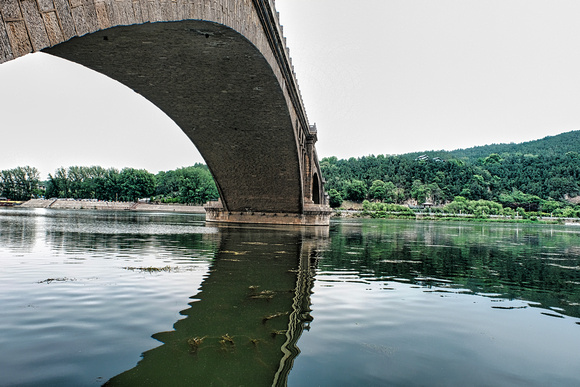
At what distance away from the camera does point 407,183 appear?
142 meters

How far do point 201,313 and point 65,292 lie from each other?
9.03 feet

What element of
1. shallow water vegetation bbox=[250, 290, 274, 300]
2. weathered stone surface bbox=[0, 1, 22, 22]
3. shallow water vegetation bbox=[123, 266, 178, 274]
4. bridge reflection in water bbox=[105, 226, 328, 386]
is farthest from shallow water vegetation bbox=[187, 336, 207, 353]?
shallow water vegetation bbox=[123, 266, 178, 274]

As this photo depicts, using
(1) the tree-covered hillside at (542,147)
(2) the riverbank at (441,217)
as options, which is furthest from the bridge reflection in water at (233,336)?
(1) the tree-covered hillside at (542,147)

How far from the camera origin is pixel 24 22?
12.5 feet

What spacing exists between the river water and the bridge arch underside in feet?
20.4

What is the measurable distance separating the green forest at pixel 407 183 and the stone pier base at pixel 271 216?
6199 centimetres

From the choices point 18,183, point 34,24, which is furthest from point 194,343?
point 18,183

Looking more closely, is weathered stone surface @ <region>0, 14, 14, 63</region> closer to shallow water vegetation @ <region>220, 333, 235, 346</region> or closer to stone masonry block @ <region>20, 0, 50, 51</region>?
stone masonry block @ <region>20, 0, 50, 51</region>

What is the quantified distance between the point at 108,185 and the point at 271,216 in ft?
264

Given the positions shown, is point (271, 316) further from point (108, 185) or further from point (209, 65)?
point (108, 185)

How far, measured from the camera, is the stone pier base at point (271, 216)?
1379 inches

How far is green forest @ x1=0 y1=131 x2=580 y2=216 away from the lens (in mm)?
104000

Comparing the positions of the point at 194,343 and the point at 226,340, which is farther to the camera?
the point at 226,340

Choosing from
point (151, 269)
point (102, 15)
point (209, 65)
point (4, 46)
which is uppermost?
point (209, 65)
